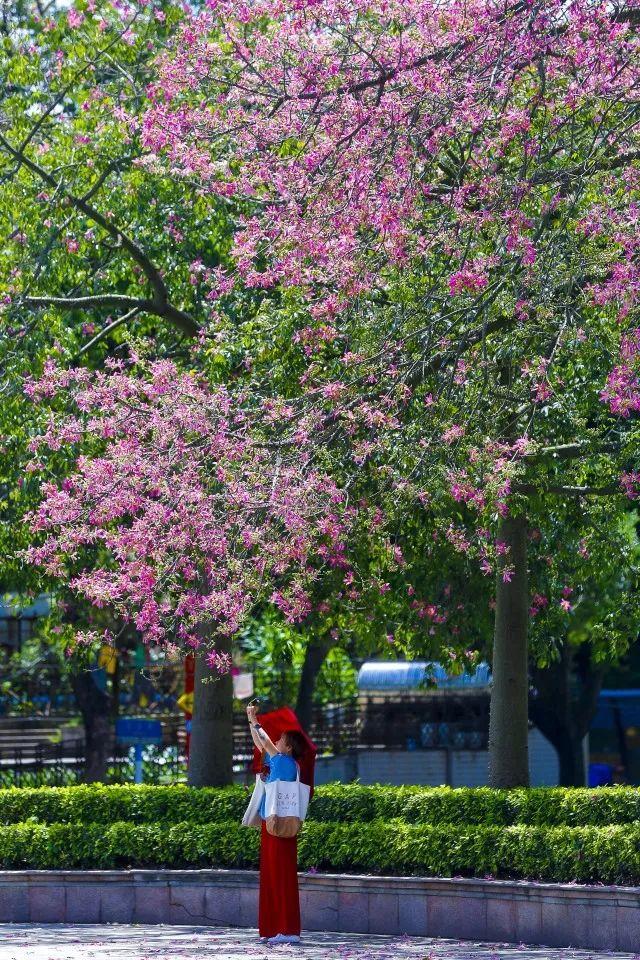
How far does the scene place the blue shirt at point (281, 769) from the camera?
38.9 ft

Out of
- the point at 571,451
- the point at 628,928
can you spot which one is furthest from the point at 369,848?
the point at 571,451

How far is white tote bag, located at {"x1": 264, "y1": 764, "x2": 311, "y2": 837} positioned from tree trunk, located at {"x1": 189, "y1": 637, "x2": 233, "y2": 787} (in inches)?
176

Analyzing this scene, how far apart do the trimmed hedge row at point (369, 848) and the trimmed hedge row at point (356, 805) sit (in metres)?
0.33

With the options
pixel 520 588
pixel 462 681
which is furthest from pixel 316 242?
pixel 462 681

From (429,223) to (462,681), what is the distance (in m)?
20.2

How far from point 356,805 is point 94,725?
12.1 m

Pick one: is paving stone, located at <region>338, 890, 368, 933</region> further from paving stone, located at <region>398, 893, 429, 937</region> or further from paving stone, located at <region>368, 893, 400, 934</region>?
paving stone, located at <region>398, 893, 429, 937</region>

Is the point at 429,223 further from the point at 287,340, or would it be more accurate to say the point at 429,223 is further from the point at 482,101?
the point at 287,340

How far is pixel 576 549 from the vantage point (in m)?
16.6

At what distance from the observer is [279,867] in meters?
11.9

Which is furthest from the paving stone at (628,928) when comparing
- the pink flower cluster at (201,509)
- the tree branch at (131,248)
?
the tree branch at (131,248)

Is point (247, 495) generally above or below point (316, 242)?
below

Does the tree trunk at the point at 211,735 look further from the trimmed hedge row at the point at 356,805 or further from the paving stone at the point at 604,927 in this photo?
the paving stone at the point at 604,927

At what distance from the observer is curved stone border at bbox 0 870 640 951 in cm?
1152
